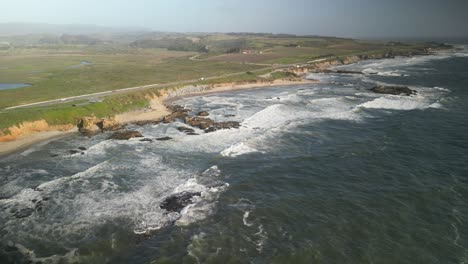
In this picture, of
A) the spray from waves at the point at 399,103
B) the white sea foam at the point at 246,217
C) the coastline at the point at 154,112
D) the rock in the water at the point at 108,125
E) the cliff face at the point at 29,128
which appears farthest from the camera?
the spray from waves at the point at 399,103

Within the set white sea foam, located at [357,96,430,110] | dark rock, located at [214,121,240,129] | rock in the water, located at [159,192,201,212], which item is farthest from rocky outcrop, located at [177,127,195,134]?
white sea foam, located at [357,96,430,110]

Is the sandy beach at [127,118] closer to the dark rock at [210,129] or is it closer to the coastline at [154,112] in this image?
the coastline at [154,112]

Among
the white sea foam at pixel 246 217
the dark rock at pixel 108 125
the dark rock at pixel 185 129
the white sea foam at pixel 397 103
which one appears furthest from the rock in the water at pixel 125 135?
the white sea foam at pixel 397 103

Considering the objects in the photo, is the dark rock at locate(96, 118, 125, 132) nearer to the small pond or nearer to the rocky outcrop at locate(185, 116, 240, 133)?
the rocky outcrop at locate(185, 116, 240, 133)

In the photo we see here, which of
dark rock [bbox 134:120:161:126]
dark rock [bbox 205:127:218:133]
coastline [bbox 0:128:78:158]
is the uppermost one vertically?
dark rock [bbox 205:127:218:133]

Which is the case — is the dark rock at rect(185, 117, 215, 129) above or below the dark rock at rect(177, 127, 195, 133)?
above

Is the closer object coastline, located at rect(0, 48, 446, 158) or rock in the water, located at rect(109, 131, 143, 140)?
coastline, located at rect(0, 48, 446, 158)
